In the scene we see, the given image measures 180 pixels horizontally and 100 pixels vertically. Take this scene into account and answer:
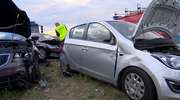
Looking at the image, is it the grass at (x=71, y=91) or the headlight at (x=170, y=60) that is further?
the grass at (x=71, y=91)

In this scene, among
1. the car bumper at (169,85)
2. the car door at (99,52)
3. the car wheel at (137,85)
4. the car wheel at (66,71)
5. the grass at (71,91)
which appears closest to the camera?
the car bumper at (169,85)

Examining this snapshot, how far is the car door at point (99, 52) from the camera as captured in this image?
23.9 ft

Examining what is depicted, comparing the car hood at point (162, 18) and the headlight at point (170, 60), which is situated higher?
the car hood at point (162, 18)

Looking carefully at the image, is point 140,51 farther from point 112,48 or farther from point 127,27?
point 127,27

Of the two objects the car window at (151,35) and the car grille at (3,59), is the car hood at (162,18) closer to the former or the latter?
the car window at (151,35)

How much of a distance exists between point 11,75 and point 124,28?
2539 mm

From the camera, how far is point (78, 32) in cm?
891

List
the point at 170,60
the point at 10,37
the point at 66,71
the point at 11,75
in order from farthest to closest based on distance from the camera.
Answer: the point at 66,71 < the point at 10,37 < the point at 11,75 < the point at 170,60

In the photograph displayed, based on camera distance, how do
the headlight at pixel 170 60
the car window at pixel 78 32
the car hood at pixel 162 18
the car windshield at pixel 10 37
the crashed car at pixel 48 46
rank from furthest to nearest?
1. the crashed car at pixel 48 46
2. the car window at pixel 78 32
3. the car windshield at pixel 10 37
4. the car hood at pixel 162 18
5. the headlight at pixel 170 60

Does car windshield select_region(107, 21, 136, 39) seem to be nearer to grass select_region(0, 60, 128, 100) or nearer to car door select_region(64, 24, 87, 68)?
car door select_region(64, 24, 87, 68)

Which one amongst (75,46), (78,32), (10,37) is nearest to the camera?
(10,37)

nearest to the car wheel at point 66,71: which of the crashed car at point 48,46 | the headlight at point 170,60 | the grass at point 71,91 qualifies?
the grass at point 71,91

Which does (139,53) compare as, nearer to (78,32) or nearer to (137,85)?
(137,85)

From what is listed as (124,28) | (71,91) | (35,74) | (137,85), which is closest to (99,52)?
(124,28)
